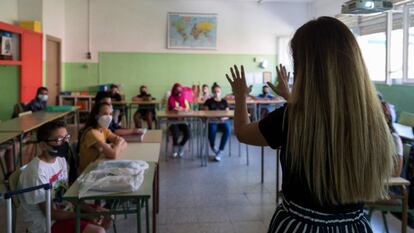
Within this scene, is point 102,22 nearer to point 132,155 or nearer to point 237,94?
point 132,155

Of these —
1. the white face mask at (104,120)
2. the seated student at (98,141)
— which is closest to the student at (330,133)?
the seated student at (98,141)

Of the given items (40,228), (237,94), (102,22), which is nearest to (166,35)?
(102,22)

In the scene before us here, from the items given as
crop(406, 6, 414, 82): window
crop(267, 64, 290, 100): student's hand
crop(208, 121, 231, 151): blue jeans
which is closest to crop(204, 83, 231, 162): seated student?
crop(208, 121, 231, 151): blue jeans

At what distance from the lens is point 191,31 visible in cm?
999

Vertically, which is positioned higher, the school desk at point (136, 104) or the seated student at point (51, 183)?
the school desk at point (136, 104)

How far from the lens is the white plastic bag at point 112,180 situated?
2084 mm

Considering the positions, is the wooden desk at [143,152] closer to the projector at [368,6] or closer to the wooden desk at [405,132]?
the wooden desk at [405,132]

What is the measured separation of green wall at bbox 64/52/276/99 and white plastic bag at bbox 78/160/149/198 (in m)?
7.67

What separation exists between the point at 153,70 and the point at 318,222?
9140 mm

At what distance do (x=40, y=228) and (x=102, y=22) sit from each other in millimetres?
8342

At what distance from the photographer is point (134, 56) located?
9945 mm

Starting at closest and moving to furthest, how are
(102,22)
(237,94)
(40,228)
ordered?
1. (237,94)
2. (40,228)
3. (102,22)

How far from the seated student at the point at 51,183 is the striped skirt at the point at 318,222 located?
1395mm

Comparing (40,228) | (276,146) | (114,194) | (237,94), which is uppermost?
(237,94)
